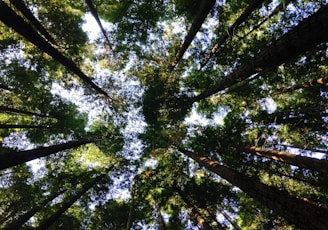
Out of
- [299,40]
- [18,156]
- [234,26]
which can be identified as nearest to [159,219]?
[18,156]

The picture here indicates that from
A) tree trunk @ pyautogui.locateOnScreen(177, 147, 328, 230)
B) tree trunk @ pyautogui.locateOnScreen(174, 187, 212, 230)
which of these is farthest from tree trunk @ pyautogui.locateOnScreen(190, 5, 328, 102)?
tree trunk @ pyautogui.locateOnScreen(174, 187, 212, 230)

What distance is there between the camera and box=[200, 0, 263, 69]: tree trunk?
921 cm

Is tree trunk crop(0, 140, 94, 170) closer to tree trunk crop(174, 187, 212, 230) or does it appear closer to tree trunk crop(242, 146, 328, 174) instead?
tree trunk crop(174, 187, 212, 230)

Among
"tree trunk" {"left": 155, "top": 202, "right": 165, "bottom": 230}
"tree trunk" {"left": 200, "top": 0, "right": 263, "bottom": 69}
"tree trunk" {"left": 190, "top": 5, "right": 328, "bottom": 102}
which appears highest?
"tree trunk" {"left": 200, "top": 0, "right": 263, "bottom": 69}

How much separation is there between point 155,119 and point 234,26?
23.7 feet

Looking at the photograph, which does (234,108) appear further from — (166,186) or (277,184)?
(166,186)

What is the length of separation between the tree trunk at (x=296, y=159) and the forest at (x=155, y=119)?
0.31 ft

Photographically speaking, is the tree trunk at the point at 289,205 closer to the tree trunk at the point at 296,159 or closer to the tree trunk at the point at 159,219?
the tree trunk at the point at 296,159

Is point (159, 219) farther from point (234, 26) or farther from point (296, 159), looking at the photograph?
point (234, 26)

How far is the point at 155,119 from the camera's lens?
49.7 ft

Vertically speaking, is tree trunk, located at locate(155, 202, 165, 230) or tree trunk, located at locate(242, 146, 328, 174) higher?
tree trunk, located at locate(155, 202, 165, 230)

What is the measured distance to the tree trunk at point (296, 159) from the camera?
8.71 meters

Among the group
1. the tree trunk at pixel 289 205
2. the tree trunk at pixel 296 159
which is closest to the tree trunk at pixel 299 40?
the tree trunk at pixel 289 205

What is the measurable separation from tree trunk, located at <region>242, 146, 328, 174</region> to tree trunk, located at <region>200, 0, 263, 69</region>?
5.24m
